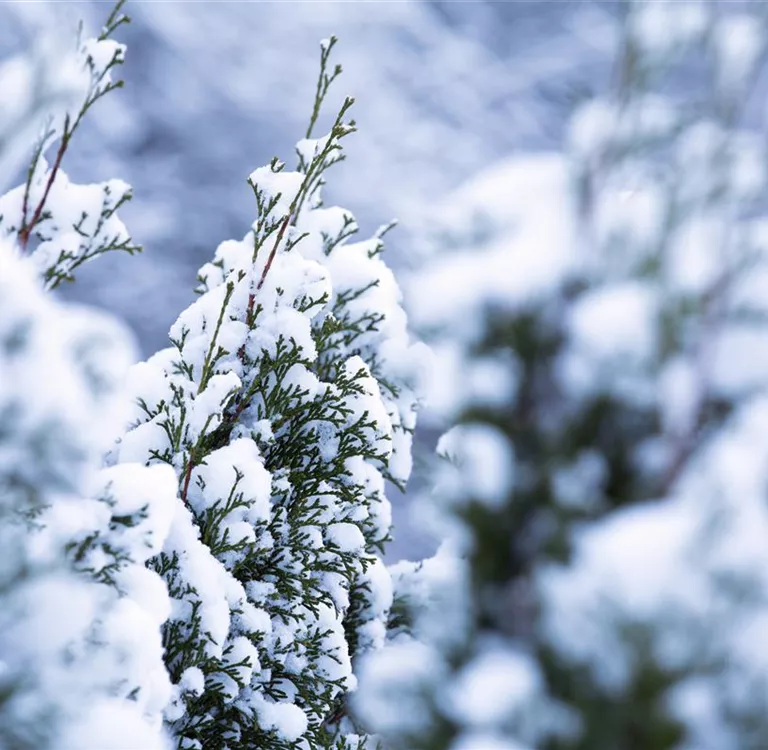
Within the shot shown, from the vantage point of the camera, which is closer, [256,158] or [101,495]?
[101,495]

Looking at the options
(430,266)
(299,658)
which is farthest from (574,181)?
(299,658)

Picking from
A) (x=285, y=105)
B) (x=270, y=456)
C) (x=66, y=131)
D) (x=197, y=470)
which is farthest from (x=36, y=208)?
(x=285, y=105)

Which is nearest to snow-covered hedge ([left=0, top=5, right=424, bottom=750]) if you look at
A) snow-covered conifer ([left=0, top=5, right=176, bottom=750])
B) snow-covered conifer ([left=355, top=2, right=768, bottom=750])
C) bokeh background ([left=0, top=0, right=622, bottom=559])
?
snow-covered conifer ([left=0, top=5, right=176, bottom=750])

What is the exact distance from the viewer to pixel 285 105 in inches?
1304

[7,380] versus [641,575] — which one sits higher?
[641,575]

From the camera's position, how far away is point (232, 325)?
3.21 meters

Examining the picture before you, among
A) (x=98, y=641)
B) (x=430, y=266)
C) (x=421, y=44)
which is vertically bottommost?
(x=98, y=641)

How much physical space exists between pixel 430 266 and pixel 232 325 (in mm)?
1050

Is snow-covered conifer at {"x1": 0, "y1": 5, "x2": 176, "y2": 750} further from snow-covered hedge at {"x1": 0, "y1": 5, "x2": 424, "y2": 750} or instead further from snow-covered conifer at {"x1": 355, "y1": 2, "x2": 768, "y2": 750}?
Result: snow-covered conifer at {"x1": 355, "y1": 2, "x2": 768, "y2": 750}

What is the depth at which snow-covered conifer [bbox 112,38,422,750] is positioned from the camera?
9.52ft

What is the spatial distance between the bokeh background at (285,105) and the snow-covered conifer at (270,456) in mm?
18037

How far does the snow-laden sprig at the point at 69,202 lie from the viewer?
257 centimetres

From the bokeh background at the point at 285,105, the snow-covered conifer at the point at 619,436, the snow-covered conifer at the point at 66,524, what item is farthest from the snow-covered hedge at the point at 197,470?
the bokeh background at the point at 285,105

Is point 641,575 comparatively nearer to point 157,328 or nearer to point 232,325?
point 232,325
